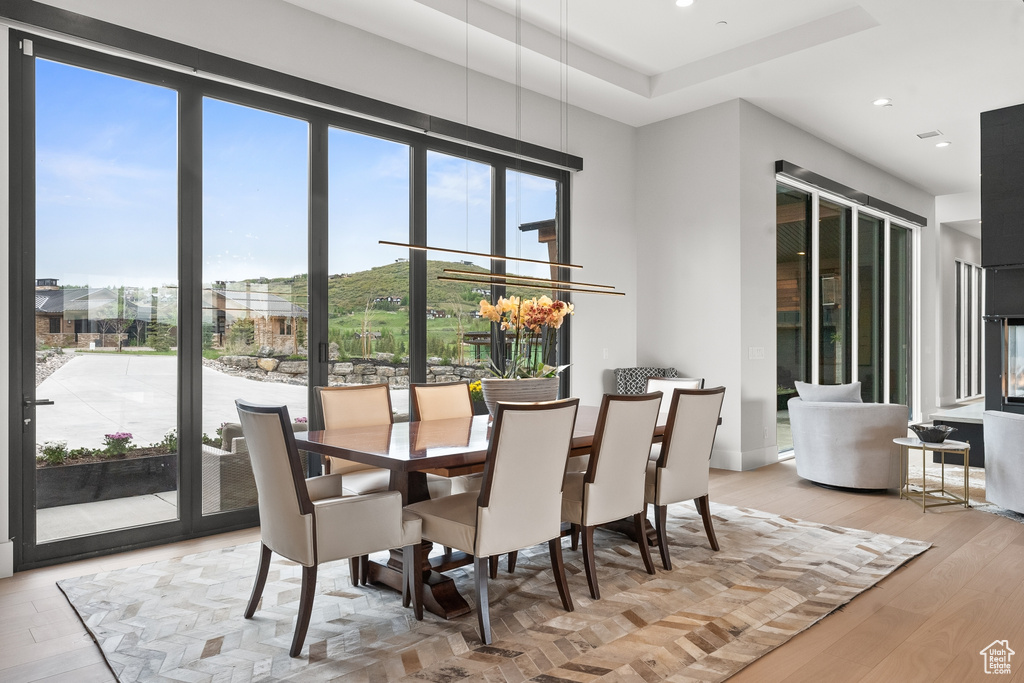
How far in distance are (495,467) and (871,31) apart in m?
4.23

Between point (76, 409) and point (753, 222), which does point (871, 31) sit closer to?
point (753, 222)

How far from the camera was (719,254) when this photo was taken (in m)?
6.00

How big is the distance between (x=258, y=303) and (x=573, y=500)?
2.43 m

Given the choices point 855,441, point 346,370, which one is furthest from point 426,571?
point 855,441

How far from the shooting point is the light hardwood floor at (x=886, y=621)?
2.29 metres

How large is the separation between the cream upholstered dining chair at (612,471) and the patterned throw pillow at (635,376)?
302 cm

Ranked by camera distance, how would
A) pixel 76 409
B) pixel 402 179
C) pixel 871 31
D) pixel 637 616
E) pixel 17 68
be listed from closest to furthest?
pixel 637 616 → pixel 17 68 → pixel 76 409 → pixel 871 31 → pixel 402 179

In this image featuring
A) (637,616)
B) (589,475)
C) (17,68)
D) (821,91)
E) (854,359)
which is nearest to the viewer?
(637,616)

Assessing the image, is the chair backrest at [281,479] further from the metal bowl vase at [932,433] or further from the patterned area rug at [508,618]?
the metal bowl vase at [932,433]

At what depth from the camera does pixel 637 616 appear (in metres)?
2.72

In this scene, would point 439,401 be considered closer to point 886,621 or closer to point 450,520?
point 450,520

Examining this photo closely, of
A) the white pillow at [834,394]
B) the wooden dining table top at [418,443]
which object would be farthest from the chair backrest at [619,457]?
the white pillow at [834,394]

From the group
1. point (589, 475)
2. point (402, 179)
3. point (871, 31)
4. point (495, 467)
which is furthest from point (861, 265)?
point (495, 467)

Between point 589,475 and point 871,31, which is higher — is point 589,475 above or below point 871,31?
below
